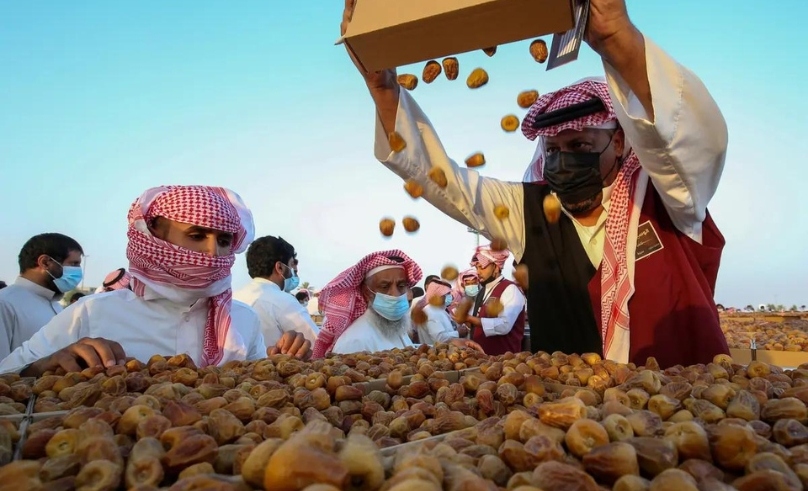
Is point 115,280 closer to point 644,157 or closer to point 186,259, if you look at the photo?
point 186,259

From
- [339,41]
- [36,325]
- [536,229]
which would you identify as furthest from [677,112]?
[36,325]

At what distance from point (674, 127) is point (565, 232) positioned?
1.04 metres

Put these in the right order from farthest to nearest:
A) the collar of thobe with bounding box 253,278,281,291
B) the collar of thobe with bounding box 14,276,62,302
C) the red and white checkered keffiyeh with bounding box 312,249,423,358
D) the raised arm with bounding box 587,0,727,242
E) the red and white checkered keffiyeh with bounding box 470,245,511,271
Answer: the red and white checkered keffiyeh with bounding box 470,245,511,271, the collar of thobe with bounding box 253,278,281,291, the collar of thobe with bounding box 14,276,62,302, the red and white checkered keffiyeh with bounding box 312,249,423,358, the raised arm with bounding box 587,0,727,242

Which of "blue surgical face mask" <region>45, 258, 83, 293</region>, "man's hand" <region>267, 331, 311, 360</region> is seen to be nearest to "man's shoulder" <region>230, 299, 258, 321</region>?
"man's hand" <region>267, 331, 311, 360</region>

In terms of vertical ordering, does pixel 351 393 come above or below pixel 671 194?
below

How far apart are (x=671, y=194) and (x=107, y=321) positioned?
10.3ft

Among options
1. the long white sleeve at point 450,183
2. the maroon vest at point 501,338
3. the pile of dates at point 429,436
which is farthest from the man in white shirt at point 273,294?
the pile of dates at point 429,436

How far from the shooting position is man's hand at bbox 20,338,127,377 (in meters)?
2.06

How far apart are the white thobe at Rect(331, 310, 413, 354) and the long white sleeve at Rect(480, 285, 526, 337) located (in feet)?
5.74

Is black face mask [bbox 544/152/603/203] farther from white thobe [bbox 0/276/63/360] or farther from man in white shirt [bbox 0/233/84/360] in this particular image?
man in white shirt [bbox 0/233/84/360]

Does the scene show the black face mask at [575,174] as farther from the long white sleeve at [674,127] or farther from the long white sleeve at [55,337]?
the long white sleeve at [55,337]

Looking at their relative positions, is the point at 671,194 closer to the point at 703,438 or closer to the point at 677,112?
the point at 677,112

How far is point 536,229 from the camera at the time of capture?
10.5 feet

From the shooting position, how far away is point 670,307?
2.66m
